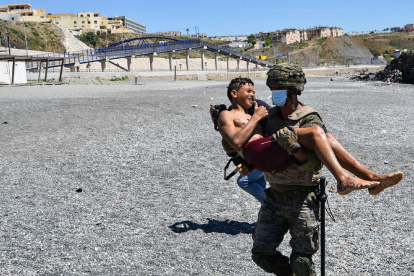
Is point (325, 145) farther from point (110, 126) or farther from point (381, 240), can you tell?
point (110, 126)

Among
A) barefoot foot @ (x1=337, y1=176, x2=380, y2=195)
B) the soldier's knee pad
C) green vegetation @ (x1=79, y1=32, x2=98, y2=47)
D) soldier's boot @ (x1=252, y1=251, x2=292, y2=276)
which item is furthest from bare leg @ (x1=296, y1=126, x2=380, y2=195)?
green vegetation @ (x1=79, y1=32, x2=98, y2=47)

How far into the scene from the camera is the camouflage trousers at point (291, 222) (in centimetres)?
301

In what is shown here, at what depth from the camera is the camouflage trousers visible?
3.01m

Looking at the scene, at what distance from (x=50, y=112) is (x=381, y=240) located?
14223 mm

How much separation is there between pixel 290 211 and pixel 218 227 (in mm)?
2710

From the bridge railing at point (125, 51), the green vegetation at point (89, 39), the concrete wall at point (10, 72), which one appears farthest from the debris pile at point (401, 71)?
the green vegetation at point (89, 39)

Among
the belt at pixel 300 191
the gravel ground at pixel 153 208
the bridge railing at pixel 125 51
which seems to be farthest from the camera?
the bridge railing at pixel 125 51

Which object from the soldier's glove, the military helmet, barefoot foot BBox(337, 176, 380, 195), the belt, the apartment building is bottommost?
the belt

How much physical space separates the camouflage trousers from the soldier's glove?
1.95 feet

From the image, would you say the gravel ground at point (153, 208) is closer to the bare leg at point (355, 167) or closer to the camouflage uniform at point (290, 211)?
the camouflage uniform at point (290, 211)

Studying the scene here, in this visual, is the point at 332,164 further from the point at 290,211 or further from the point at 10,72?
the point at 10,72

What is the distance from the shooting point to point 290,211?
9.99 feet

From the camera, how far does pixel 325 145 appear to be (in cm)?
256

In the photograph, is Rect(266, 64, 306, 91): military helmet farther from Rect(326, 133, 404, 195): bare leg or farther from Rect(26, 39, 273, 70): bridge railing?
Rect(26, 39, 273, 70): bridge railing
